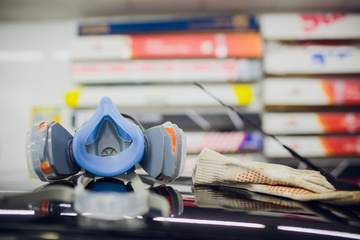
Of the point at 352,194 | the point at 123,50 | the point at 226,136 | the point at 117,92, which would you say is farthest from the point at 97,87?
the point at 352,194

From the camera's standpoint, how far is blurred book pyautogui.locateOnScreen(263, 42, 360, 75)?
2.37m

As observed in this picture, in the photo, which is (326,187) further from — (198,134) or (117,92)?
(117,92)

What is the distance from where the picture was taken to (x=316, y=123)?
2.38 m

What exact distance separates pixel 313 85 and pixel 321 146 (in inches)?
23.0

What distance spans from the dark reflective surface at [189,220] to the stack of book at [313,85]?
1.98 meters

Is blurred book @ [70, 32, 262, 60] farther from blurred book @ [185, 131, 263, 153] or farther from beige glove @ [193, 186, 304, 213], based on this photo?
beige glove @ [193, 186, 304, 213]

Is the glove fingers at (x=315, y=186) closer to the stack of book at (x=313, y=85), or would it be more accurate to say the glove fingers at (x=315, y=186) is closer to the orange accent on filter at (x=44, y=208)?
the orange accent on filter at (x=44, y=208)

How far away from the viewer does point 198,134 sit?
7.91 feet

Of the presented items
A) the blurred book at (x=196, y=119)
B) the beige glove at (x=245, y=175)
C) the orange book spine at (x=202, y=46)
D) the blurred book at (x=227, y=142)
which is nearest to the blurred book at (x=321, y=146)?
the blurred book at (x=227, y=142)

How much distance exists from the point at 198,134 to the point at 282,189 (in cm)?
184

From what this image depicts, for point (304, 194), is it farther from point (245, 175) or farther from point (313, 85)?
point (313, 85)

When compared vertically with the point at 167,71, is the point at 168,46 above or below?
above

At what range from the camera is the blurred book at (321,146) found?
2.37m

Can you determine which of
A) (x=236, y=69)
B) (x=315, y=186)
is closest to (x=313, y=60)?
(x=236, y=69)
